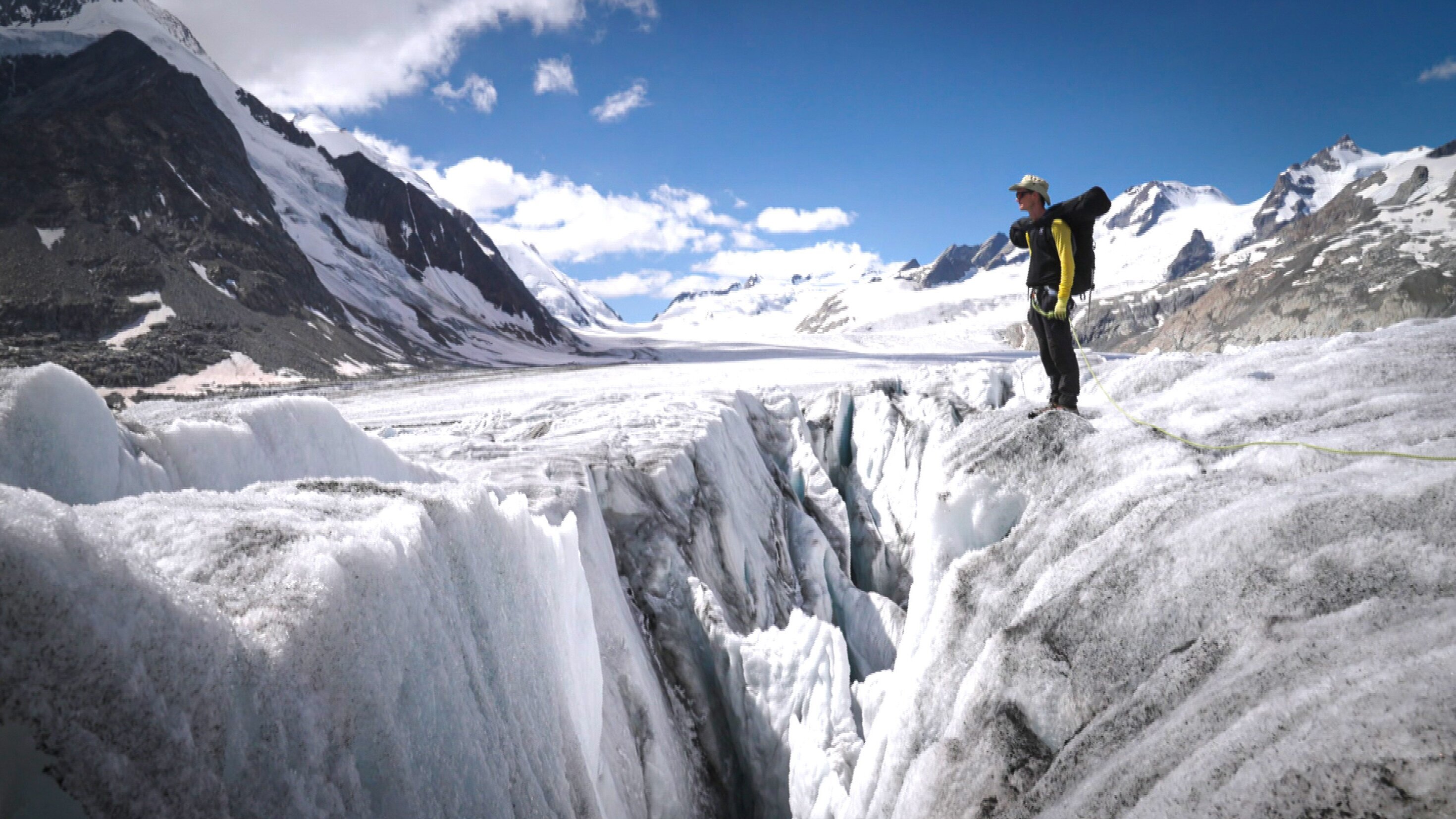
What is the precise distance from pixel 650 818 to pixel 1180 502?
166 inches

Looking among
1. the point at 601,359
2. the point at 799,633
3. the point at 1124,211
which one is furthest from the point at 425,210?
the point at 1124,211

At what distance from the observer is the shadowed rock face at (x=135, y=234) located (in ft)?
94.7

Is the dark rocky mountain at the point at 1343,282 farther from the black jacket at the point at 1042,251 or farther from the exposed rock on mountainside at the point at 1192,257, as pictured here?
the exposed rock on mountainside at the point at 1192,257

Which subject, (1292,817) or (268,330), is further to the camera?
(268,330)

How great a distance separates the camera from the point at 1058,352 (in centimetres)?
487

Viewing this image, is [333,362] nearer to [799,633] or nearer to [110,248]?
[110,248]

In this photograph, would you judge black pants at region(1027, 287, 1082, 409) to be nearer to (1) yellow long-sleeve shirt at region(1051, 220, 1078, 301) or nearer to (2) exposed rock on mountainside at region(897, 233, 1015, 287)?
(1) yellow long-sleeve shirt at region(1051, 220, 1078, 301)

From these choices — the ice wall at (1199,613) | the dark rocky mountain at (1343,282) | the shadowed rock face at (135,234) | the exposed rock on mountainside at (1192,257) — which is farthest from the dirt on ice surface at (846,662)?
the exposed rock on mountainside at (1192,257)

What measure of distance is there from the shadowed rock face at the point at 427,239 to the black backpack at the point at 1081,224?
240ft

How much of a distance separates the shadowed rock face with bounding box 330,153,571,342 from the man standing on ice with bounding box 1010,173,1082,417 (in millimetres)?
73054

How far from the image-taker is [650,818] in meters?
5.01

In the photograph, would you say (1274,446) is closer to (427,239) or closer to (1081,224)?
(1081,224)


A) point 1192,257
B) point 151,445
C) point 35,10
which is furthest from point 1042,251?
point 1192,257

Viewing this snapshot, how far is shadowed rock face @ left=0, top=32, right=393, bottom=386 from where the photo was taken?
2888 centimetres
